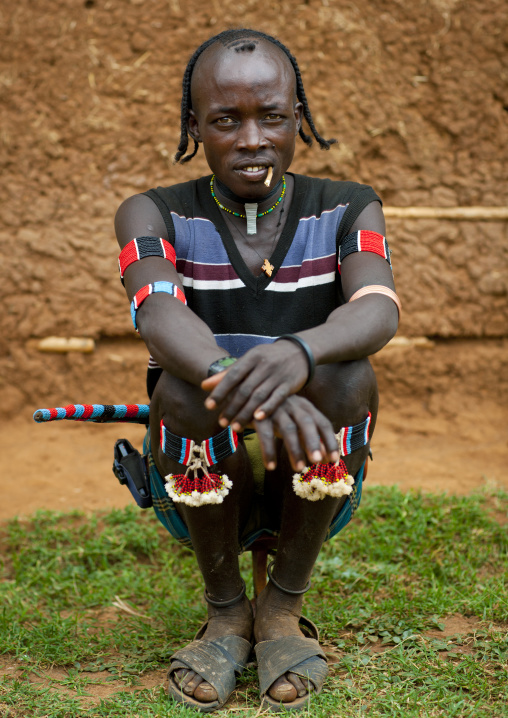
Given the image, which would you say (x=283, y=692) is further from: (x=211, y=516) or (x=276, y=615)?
(x=211, y=516)

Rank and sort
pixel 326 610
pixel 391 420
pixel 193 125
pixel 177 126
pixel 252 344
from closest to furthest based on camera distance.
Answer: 1. pixel 252 344
2. pixel 193 125
3. pixel 326 610
4. pixel 177 126
5. pixel 391 420

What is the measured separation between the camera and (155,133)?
14.4 feet

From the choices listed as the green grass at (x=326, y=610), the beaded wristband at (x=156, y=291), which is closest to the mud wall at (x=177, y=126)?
the green grass at (x=326, y=610)

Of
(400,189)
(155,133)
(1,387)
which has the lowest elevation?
(1,387)

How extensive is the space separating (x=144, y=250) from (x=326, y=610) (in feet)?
4.50

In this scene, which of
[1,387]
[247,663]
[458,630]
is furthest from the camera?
[1,387]

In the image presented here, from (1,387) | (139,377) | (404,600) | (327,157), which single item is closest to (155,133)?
(327,157)

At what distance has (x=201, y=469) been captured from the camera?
6.95 feet

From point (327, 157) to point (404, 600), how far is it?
2.62 m

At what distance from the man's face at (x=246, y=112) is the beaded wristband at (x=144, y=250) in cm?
29

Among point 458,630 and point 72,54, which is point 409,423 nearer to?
point 458,630

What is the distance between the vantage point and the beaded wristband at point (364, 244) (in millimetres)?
2340

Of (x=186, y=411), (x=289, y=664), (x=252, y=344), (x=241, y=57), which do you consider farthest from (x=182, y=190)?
(x=289, y=664)

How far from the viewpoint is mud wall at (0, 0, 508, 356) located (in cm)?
427
